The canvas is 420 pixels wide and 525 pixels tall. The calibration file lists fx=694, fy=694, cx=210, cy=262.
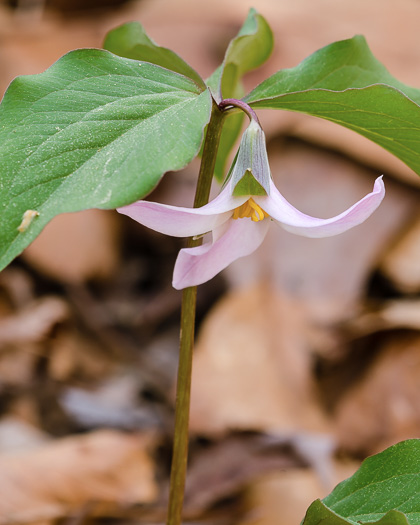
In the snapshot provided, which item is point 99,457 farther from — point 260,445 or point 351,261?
point 351,261

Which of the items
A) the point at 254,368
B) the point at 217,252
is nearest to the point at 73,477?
the point at 254,368

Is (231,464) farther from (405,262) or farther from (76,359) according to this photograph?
(405,262)

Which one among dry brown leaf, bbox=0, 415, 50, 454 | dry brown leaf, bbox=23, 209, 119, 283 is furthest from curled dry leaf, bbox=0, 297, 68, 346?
dry brown leaf, bbox=0, 415, 50, 454

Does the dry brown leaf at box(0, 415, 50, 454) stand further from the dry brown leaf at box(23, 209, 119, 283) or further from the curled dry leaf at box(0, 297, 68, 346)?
the dry brown leaf at box(23, 209, 119, 283)

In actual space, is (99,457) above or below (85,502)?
above

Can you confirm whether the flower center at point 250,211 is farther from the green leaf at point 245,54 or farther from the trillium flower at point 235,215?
the green leaf at point 245,54

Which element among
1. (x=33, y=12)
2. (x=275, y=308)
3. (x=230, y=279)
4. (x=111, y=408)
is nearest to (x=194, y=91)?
(x=111, y=408)
